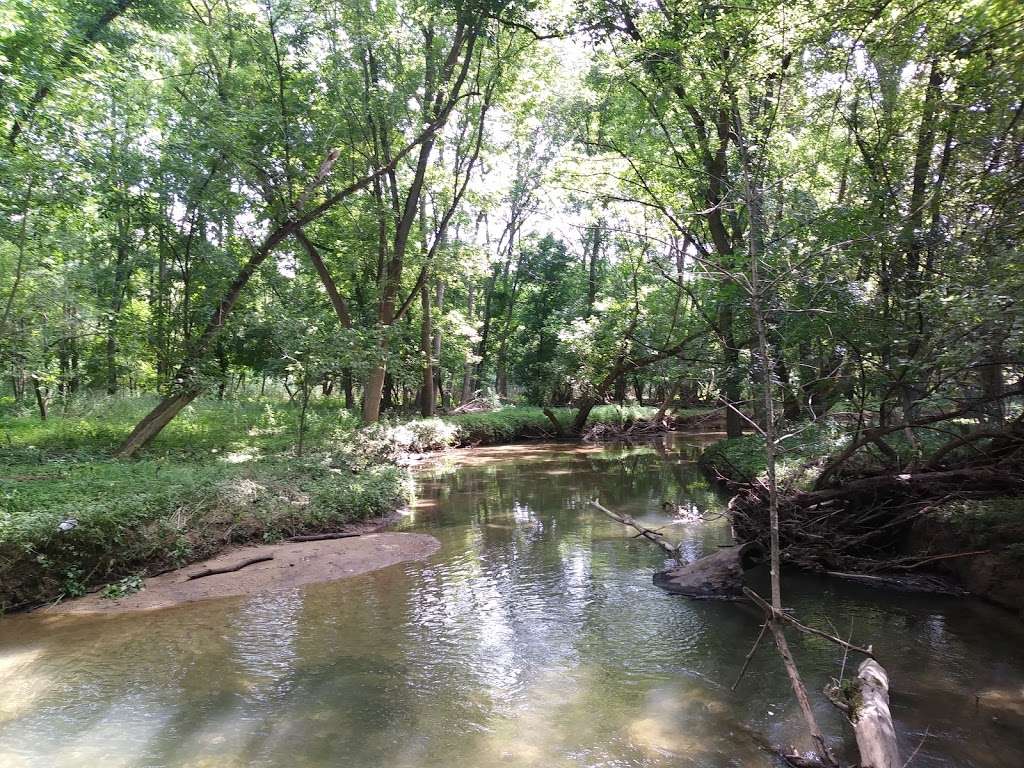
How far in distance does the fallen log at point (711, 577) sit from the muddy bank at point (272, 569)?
3933 mm

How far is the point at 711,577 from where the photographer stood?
7695mm

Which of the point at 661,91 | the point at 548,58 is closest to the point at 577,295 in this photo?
the point at 548,58

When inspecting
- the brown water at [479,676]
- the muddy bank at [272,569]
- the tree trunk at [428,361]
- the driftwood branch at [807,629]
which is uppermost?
the tree trunk at [428,361]

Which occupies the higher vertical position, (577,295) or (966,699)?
(577,295)

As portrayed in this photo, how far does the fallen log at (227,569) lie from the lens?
26.2ft

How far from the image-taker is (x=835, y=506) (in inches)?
331

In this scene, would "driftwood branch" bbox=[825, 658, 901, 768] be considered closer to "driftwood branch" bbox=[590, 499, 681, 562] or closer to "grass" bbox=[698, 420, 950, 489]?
"grass" bbox=[698, 420, 950, 489]

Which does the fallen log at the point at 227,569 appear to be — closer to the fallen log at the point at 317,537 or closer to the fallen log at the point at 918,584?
the fallen log at the point at 317,537

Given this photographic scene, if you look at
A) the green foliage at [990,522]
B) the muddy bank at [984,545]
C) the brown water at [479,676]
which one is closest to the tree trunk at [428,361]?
the brown water at [479,676]

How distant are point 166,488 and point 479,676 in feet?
19.5

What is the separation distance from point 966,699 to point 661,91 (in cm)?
1329

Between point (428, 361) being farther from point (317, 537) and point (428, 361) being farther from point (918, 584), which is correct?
point (918, 584)

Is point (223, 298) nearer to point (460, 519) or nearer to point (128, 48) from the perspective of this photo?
point (128, 48)

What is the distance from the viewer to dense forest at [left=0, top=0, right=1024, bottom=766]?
701 centimetres
